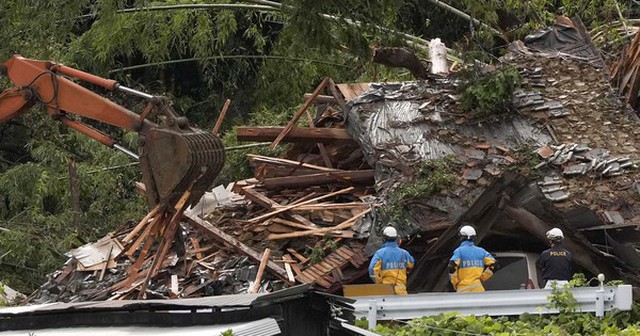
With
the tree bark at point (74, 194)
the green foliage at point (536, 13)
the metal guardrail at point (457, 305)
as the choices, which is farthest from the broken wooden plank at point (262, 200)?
the metal guardrail at point (457, 305)

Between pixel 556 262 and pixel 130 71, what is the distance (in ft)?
50.0

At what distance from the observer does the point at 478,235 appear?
38.1 feet

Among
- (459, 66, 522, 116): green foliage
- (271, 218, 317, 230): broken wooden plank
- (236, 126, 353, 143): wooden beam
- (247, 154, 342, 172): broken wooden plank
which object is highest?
(459, 66, 522, 116): green foliage

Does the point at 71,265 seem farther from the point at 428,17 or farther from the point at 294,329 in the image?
the point at 428,17

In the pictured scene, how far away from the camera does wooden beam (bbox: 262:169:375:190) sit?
45.2 ft

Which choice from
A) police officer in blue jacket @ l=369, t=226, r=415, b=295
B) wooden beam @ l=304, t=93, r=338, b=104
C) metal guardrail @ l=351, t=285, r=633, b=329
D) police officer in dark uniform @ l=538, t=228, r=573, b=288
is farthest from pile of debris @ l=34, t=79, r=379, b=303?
metal guardrail @ l=351, t=285, r=633, b=329

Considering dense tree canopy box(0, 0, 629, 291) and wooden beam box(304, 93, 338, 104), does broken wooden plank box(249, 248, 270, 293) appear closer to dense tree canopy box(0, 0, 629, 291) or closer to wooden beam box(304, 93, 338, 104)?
dense tree canopy box(0, 0, 629, 291)

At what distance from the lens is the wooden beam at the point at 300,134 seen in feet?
46.6

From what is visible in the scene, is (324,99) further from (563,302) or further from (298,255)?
(563,302)

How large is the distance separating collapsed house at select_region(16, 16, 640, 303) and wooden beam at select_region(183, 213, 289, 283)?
2 centimetres

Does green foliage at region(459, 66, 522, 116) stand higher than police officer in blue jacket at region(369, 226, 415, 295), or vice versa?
green foliage at region(459, 66, 522, 116)

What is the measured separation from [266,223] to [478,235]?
2.76 m

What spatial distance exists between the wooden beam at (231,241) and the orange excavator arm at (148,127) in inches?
45.0

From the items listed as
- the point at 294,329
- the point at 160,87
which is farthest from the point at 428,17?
the point at 294,329
